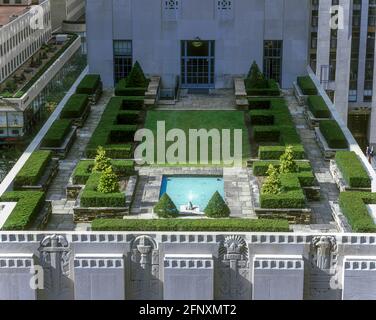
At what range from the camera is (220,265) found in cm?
3888

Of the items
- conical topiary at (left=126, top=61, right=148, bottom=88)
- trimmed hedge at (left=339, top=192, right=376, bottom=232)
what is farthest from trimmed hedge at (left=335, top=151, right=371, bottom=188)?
conical topiary at (left=126, top=61, right=148, bottom=88)

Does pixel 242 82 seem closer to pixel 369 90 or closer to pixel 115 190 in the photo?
pixel 115 190

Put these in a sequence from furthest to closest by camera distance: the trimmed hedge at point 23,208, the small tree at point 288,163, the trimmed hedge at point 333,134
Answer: the trimmed hedge at point 333,134 < the small tree at point 288,163 < the trimmed hedge at point 23,208

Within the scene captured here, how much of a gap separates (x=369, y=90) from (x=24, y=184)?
76.2 metres

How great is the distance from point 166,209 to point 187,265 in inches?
158

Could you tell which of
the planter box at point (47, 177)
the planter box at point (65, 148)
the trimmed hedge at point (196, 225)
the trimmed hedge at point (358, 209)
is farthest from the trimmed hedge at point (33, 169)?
the trimmed hedge at point (358, 209)

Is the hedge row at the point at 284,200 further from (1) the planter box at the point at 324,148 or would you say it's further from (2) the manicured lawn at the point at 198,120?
(2) the manicured lawn at the point at 198,120

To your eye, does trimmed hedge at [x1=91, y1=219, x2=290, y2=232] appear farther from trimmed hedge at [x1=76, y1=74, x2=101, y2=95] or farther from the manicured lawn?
trimmed hedge at [x1=76, y1=74, x2=101, y2=95]

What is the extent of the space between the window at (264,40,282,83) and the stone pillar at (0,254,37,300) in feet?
118

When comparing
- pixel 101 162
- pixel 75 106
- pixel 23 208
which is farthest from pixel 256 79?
pixel 23 208

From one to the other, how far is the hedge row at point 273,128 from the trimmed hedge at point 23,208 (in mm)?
13316

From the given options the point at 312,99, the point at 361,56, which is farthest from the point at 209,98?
the point at 361,56

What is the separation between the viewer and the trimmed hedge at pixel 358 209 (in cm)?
3941

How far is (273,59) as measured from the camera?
229ft
